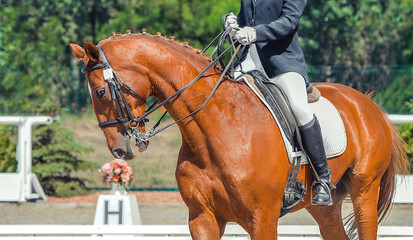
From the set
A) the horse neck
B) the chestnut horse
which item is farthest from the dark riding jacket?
the horse neck

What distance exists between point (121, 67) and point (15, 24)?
20944 millimetres

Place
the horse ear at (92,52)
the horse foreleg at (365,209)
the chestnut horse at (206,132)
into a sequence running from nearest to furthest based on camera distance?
the horse ear at (92,52) < the chestnut horse at (206,132) < the horse foreleg at (365,209)

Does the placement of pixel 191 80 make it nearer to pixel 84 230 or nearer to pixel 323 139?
pixel 323 139

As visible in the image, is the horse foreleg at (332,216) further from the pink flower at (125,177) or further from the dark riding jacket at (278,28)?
the pink flower at (125,177)

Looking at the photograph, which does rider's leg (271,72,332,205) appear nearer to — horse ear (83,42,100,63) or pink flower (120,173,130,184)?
horse ear (83,42,100,63)

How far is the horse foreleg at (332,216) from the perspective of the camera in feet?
17.4

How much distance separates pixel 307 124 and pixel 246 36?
751 millimetres

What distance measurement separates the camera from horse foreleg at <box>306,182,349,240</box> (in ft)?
17.4

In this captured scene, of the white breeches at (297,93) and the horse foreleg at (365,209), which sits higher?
the white breeches at (297,93)

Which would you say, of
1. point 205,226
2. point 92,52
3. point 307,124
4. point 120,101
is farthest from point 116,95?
point 307,124

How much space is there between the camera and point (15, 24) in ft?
77.5

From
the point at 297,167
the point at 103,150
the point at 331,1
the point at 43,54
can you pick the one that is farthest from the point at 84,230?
the point at 43,54

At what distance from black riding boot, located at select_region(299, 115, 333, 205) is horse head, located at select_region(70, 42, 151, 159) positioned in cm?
115

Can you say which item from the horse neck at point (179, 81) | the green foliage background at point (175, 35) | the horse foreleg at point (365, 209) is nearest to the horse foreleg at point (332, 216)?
the horse foreleg at point (365, 209)
